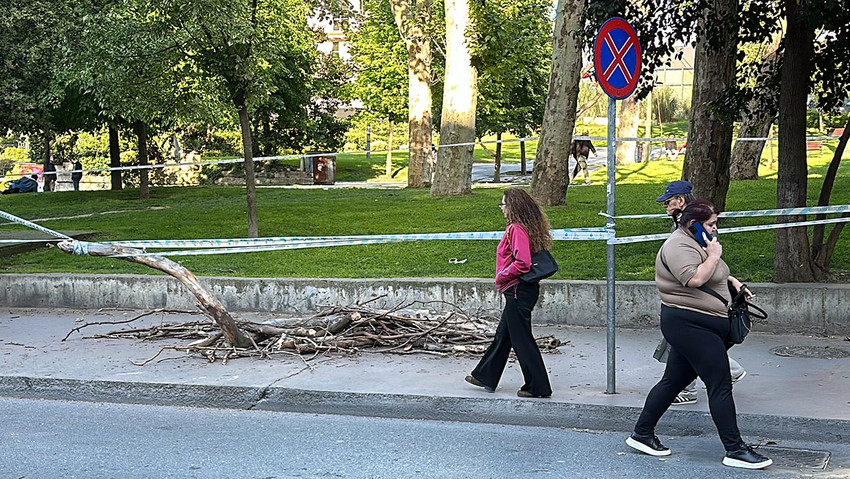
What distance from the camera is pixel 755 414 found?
7.04 m

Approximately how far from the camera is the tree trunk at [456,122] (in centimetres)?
2205

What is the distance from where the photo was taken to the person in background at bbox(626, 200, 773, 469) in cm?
601

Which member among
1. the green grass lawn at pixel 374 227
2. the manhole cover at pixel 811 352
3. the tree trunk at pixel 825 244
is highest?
the tree trunk at pixel 825 244

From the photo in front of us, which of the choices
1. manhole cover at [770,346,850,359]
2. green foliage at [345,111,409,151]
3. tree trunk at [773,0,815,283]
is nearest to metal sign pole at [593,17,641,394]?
manhole cover at [770,346,850,359]

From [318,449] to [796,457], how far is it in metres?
3.07

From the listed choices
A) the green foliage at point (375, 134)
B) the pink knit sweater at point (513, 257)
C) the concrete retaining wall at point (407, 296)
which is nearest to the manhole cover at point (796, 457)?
the pink knit sweater at point (513, 257)

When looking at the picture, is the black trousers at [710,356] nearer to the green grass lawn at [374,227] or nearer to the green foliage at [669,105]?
the green grass lawn at [374,227]

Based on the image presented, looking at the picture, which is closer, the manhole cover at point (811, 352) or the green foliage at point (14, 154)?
the manhole cover at point (811, 352)

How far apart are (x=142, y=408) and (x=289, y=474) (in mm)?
2456

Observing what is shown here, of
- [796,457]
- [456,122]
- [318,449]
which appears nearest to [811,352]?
[796,457]

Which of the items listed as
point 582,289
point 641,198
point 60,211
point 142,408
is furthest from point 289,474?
point 60,211

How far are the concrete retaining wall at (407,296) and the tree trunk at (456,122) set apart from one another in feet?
35.7

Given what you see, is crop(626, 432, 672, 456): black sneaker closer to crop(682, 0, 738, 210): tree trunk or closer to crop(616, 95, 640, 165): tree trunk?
crop(682, 0, 738, 210): tree trunk

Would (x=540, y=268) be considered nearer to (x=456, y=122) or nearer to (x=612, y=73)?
(x=612, y=73)
